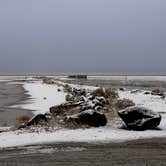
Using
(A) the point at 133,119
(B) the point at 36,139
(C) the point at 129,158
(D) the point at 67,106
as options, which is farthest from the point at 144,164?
(D) the point at 67,106

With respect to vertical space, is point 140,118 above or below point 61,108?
above

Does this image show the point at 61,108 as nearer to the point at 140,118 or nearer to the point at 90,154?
the point at 140,118

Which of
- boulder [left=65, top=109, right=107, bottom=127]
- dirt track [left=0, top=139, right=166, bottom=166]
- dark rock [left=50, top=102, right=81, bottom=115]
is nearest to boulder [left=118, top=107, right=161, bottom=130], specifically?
boulder [left=65, top=109, right=107, bottom=127]

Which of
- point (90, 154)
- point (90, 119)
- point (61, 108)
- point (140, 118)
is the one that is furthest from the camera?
point (61, 108)

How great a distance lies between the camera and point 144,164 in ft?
31.4

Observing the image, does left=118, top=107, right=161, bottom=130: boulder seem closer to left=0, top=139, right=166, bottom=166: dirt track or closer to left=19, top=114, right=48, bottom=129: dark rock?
left=0, top=139, right=166, bottom=166: dirt track

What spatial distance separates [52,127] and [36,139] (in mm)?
2215

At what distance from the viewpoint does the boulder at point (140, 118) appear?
50.2 ft

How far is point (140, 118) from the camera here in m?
15.6

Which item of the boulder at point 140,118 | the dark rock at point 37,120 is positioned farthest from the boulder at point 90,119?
the dark rock at point 37,120

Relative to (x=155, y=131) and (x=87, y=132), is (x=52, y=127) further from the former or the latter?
(x=155, y=131)

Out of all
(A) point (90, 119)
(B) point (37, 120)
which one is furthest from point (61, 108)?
(A) point (90, 119)

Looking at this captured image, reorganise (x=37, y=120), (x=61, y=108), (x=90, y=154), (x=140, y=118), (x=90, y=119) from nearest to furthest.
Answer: (x=90, y=154) → (x=140, y=118) → (x=90, y=119) → (x=37, y=120) → (x=61, y=108)

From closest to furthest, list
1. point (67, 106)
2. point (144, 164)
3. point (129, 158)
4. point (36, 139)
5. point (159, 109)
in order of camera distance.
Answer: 1. point (144, 164)
2. point (129, 158)
3. point (36, 139)
4. point (67, 106)
5. point (159, 109)
